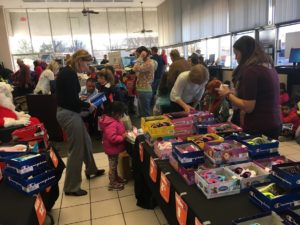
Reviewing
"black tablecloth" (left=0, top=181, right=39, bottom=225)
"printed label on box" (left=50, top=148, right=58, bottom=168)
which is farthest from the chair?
"black tablecloth" (left=0, top=181, right=39, bottom=225)

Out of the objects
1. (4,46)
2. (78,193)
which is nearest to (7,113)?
(78,193)

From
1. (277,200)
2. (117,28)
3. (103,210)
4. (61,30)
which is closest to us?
(277,200)

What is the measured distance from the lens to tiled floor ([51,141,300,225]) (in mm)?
2363

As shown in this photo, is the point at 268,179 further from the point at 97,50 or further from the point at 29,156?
the point at 97,50

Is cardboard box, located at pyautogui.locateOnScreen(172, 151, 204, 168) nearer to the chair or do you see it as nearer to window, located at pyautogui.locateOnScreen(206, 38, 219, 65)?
the chair

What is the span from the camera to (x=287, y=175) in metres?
1.09

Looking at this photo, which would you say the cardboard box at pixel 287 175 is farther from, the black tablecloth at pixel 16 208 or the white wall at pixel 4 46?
the white wall at pixel 4 46

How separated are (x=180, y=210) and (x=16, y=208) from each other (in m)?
0.84

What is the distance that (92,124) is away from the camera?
513cm

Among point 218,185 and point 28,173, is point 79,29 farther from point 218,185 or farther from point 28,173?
point 218,185

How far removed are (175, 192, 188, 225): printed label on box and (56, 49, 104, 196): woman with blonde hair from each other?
5.27 feet

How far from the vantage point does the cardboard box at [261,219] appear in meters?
0.93

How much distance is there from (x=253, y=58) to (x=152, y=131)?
854 mm

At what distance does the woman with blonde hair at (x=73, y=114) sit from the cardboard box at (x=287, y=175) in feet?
6.29
